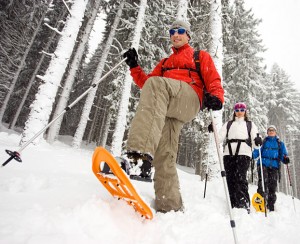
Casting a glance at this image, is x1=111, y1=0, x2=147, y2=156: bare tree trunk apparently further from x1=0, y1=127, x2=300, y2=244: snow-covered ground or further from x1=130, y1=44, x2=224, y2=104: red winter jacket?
x1=130, y1=44, x2=224, y2=104: red winter jacket

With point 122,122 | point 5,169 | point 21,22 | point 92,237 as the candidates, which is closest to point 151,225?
point 92,237

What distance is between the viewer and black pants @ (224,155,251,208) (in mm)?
4574

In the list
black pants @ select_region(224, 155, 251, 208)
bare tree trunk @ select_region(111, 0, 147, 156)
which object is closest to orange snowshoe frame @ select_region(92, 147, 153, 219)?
black pants @ select_region(224, 155, 251, 208)

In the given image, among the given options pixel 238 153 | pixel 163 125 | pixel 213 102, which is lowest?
pixel 163 125

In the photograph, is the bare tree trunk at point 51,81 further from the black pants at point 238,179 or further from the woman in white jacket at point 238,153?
the black pants at point 238,179

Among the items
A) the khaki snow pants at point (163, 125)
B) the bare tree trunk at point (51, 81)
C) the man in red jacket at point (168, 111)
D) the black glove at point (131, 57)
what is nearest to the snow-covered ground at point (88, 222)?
the khaki snow pants at point (163, 125)

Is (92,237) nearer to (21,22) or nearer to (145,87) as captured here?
(145,87)

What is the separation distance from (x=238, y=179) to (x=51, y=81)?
668cm

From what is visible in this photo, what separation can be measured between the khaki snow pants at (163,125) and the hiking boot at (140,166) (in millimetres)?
52

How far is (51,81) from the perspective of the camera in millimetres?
7941

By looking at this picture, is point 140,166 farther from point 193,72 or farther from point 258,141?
point 258,141

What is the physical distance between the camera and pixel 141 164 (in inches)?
84.4

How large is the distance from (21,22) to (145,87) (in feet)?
61.0

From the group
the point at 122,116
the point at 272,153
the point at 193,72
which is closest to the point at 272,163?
the point at 272,153
